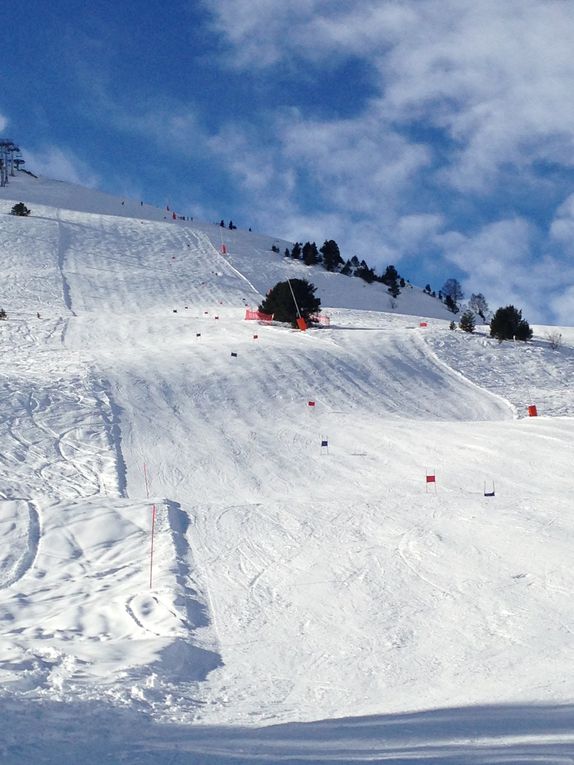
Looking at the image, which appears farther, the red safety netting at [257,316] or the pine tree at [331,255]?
the pine tree at [331,255]

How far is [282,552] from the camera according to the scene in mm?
10719

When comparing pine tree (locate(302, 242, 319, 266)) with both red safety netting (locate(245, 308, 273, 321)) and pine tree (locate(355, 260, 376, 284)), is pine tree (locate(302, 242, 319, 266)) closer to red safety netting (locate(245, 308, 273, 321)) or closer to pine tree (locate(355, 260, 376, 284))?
pine tree (locate(355, 260, 376, 284))

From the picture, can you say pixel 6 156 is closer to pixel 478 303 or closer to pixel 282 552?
pixel 478 303

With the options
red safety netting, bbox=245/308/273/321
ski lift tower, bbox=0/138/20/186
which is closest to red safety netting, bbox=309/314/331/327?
red safety netting, bbox=245/308/273/321

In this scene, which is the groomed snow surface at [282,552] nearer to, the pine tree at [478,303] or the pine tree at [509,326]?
the pine tree at [509,326]

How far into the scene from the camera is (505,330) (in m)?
30.6

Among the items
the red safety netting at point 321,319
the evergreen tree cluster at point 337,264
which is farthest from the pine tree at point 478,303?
the red safety netting at point 321,319

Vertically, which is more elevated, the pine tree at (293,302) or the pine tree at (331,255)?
the pine tree at (331,255)

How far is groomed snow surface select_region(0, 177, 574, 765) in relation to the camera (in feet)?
18.7

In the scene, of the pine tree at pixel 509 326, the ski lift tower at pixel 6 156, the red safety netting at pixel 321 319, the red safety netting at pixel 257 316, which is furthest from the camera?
the ski lift tower at pixel 6 156

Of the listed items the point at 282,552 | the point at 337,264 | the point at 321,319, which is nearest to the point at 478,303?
the point at 337,264

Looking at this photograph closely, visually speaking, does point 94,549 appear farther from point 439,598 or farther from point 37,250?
point 37,250

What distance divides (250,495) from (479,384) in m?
13.0

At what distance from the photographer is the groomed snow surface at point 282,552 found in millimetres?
5707
